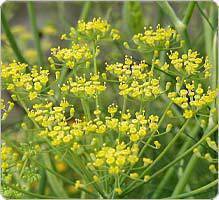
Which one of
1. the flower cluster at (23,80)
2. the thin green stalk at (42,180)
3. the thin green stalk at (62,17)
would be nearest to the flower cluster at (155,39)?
the flower cluster at (23,80)

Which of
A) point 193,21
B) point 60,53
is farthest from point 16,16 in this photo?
point 60,53

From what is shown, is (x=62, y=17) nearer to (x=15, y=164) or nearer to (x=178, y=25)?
(x=178, y=25)

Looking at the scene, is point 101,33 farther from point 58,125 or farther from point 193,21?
point 193,21

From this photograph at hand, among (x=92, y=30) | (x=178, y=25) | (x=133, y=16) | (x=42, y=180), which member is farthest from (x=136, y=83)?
(x=133, y=16)

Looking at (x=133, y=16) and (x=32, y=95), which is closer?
(x=32, y=95)

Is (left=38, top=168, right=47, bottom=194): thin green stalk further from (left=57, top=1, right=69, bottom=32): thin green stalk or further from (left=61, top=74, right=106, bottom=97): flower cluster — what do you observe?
(left=57, top=1, right=69, bottom=32): thin green stalk

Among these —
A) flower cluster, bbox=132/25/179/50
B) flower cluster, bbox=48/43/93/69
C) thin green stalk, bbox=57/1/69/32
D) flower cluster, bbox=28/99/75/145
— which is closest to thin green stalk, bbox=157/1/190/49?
flower cluster, bbox=132/25/179/50

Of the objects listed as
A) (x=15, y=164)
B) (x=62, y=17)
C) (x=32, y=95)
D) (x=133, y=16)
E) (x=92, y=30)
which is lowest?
(x=15, y=164)

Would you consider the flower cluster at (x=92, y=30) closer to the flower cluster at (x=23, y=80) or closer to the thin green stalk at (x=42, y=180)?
the flower cluster at (x=23, y=80)
